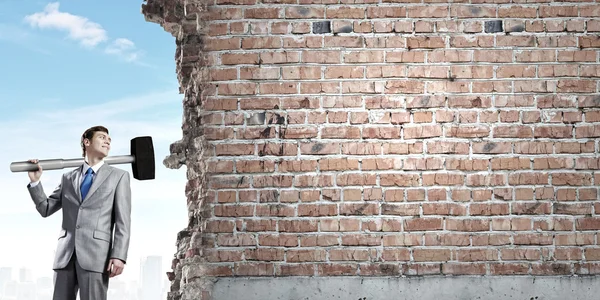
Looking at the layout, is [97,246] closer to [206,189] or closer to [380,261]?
[206,189]

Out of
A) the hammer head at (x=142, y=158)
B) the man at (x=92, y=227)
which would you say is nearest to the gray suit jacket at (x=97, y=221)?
the man at (x=92, y=227)

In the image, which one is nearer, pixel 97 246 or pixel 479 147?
pixel 97 246

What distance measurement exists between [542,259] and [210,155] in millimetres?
2366

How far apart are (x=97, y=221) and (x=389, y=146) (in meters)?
1.98

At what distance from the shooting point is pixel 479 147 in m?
5.11

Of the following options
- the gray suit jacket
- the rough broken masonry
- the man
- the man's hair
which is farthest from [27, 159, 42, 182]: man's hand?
the rough broken masonry

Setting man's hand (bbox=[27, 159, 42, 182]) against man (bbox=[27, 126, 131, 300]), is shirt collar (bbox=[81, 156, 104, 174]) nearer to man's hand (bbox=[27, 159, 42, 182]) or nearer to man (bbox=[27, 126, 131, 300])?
man (bbox=[27, 126, 131, 300])

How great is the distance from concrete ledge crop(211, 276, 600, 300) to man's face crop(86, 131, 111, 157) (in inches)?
45.6

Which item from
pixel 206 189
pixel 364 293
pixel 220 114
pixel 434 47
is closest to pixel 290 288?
pixel 364 293

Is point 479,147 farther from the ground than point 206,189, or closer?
farther from the ground

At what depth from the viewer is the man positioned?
15.6 ft

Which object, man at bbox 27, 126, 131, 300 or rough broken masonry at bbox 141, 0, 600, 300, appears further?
rough broken masonry at bbox 141, 0, 600, 300

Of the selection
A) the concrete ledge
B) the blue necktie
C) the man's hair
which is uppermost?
the man's hair

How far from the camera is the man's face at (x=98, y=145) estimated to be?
498 centimetres
